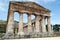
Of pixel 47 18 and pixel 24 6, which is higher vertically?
pixel 24 6

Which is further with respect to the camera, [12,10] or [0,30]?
[0,30]

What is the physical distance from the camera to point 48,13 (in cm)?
3462

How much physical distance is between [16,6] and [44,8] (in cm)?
985

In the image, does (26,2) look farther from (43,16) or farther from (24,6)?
(43,16)

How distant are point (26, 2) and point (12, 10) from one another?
5333mm

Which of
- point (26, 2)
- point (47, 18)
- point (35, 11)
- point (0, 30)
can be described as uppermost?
point (26, 2)

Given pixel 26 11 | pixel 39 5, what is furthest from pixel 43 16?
pixel 26 11

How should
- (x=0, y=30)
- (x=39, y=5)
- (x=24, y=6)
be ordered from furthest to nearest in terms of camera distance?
(x=0, y=30), (x=39, y=5), (x=24, y=6)

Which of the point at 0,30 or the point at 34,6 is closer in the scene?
the point at 34,6

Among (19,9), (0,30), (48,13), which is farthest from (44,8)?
(0,30)

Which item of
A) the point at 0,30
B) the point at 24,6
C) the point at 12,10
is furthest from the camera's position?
the point at 0,30

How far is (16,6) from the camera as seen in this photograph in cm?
2939

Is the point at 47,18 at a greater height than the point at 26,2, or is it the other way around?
the point at 26,2

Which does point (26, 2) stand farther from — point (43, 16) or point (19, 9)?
point (43, 16)
